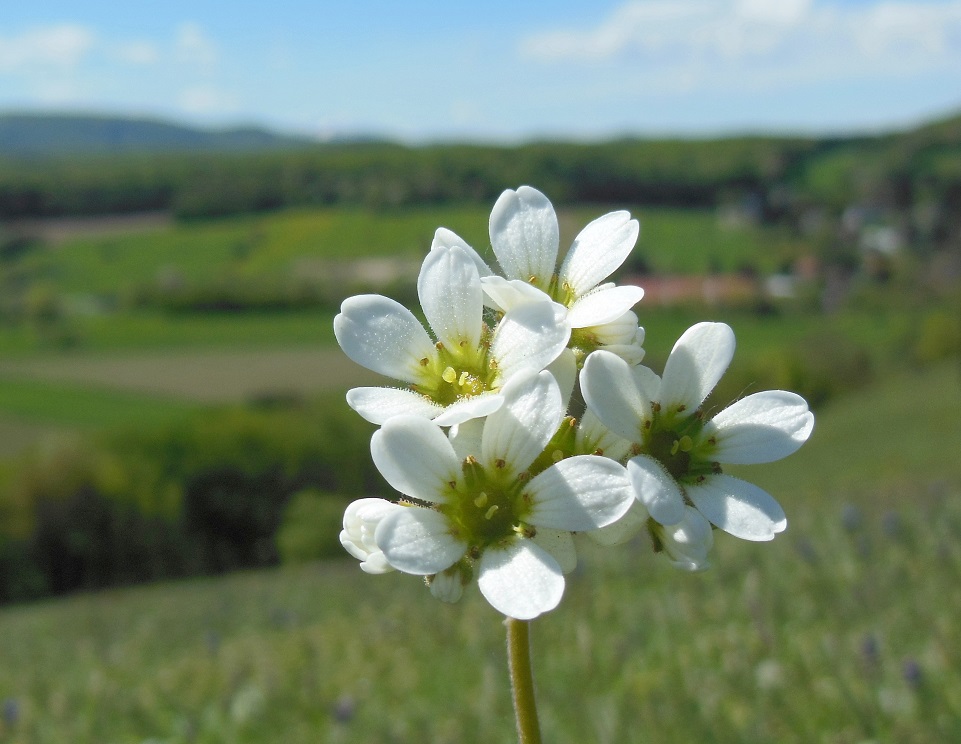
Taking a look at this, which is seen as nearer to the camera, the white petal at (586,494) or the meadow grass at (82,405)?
the white petal at (586,494)

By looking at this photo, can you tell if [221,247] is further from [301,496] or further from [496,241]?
[496,241]

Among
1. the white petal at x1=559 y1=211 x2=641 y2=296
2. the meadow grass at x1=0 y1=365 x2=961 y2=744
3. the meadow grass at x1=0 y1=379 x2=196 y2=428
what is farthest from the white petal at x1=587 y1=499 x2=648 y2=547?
the meadow grass at x1=0 y1=379 x2=196 y2=428

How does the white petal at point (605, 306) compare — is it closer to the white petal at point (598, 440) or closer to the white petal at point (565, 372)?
the white petal at point (565, 372)

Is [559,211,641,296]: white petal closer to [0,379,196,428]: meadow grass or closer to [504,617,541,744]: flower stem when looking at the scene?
[504,617,541,744]: flower stem

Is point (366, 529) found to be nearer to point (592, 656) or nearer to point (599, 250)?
point (599, 250)

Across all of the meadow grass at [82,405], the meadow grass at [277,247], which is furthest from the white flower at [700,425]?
the meadow grass at [82,405]

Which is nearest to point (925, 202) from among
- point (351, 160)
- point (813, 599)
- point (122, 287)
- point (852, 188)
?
point (852, 188)
